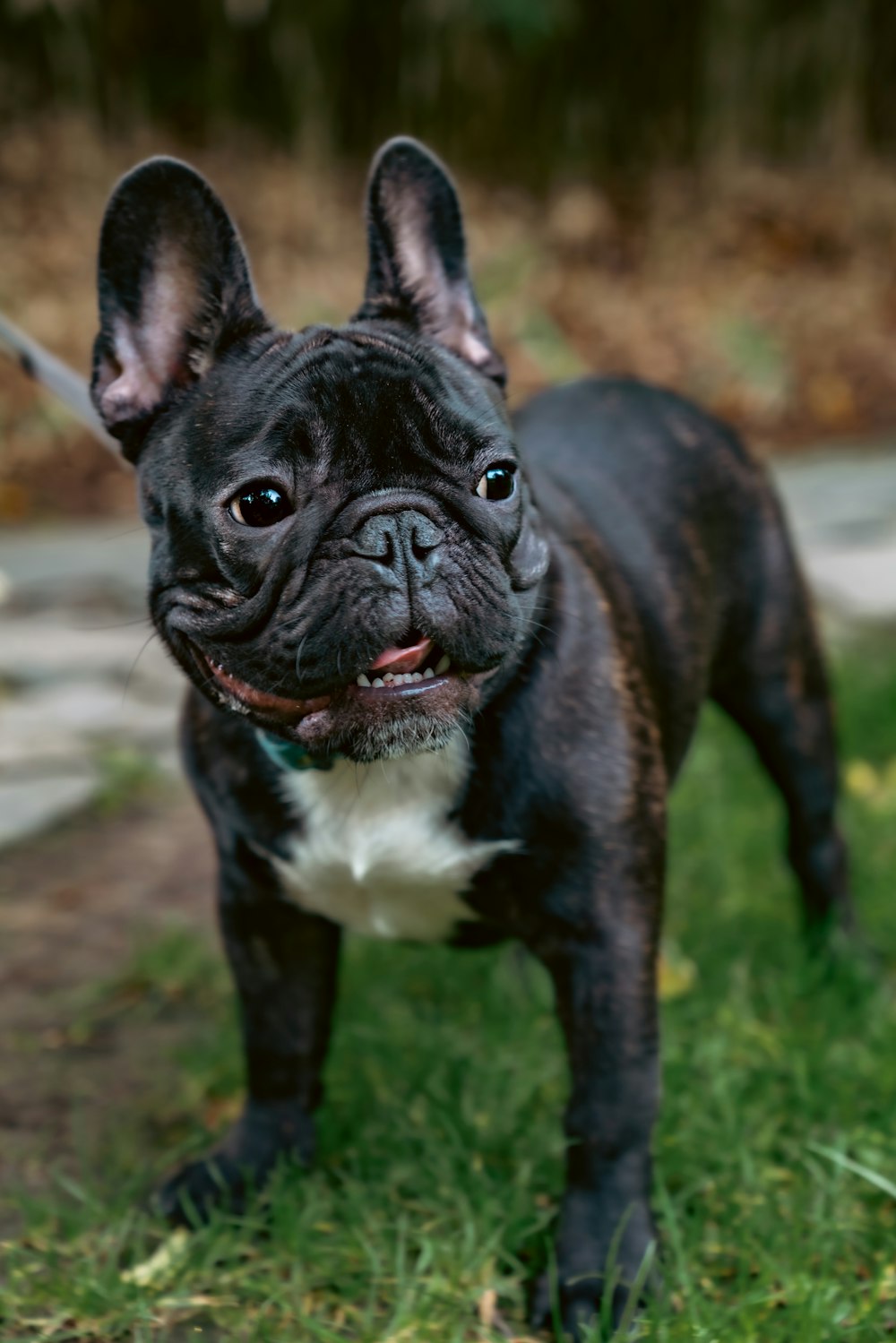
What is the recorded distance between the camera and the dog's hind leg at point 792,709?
135 inches

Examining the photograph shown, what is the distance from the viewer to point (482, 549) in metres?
2.17

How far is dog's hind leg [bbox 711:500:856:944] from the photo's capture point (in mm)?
3428

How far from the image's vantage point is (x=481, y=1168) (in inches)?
108

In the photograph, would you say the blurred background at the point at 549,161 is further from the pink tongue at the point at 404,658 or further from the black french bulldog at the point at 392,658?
the pink tongue at the point at 404,658

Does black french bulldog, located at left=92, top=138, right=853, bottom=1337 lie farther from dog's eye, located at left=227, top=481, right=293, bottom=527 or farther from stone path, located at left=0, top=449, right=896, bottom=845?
stone path, located at left=0, top=449, right=896, bottom=845

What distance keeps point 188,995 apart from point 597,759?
1.59m

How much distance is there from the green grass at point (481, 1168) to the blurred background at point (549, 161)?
5.78 metres

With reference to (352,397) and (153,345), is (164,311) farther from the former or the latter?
(352,397)

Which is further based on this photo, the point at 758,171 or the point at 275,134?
the point at 758,171

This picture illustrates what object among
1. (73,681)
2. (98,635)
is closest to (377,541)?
(73,681)

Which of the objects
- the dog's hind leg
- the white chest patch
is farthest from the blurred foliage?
the white chest patch

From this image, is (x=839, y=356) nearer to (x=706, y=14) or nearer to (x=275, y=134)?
(x=706, y=14)

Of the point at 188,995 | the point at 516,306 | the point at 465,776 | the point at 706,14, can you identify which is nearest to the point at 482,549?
the point at 465,776

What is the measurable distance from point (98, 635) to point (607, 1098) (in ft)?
13.2
